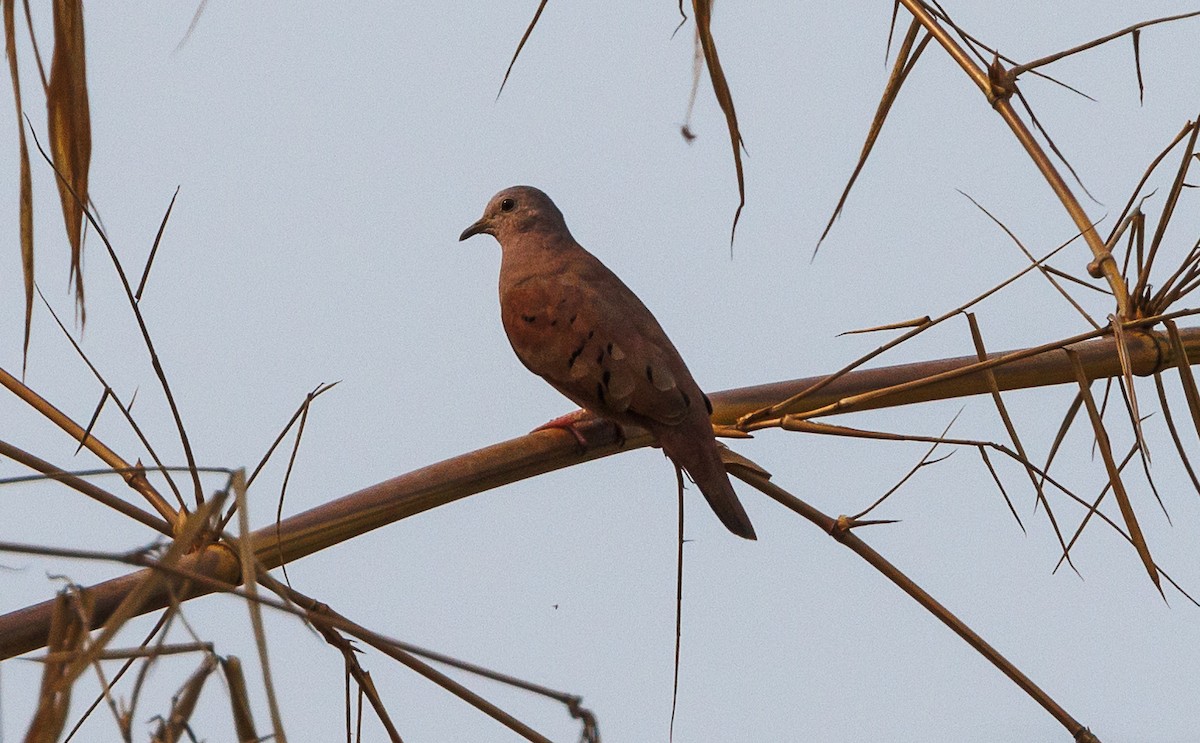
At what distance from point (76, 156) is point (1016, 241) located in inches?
60.1

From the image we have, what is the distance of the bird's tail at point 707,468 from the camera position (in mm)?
3336

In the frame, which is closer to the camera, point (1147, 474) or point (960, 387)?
point (1147, 474)

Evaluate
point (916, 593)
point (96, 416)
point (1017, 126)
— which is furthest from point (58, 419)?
point (1017, 126)

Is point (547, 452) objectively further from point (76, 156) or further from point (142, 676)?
point (142, 676)

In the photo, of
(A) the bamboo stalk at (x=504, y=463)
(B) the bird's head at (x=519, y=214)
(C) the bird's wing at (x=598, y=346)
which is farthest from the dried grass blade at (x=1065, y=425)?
(B) the bird's head at (x=519, y=214)

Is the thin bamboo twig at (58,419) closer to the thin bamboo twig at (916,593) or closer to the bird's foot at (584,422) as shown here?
the thin bamboo twig at (916,593)

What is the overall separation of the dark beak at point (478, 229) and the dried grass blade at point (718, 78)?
9.26 feet

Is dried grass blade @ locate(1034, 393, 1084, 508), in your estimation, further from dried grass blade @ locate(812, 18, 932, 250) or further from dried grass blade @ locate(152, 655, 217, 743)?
dried grass blade @ locate(152, 655, 217, 743)

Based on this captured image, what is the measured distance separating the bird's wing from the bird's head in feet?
1.68

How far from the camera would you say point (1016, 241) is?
244cm

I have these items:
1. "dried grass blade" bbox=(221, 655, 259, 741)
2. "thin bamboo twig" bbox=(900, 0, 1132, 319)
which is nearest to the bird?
"thin bamboo twig" bbox=(900, 0, 1132, 319)

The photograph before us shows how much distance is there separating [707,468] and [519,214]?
1.66 m

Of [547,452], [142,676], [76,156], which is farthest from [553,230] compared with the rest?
[142,676]

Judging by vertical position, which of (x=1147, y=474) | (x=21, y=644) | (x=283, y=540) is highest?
(x=1147, y=474)
